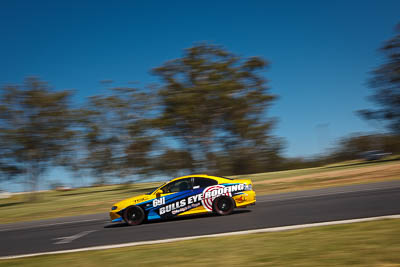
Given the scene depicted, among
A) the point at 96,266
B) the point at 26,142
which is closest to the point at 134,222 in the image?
the point at 96,266

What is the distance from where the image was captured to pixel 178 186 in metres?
11.4

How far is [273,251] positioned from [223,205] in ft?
17.5

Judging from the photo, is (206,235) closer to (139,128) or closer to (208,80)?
(208,80)

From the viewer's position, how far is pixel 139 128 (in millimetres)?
36844

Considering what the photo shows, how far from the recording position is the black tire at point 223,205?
11281 millimetres

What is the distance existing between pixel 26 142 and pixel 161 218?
2375 cm

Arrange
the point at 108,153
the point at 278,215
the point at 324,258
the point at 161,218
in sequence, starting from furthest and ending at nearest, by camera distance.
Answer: the point at 108,153
the point at 161,218
the point at 278,215
the point at 324,258

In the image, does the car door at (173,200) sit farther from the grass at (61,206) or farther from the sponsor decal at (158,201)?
the grass at (61,206)

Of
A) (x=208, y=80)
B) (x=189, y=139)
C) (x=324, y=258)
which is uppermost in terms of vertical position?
(x=208, y=80)

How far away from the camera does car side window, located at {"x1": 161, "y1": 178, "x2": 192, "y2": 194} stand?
1138cm

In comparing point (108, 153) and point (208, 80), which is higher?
point (208, 80)

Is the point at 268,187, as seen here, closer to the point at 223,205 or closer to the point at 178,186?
the point at 223,205

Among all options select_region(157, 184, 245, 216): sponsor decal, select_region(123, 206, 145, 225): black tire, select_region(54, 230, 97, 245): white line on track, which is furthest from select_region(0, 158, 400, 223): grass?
select_region(157, 184, 245, 216): sponsor decal

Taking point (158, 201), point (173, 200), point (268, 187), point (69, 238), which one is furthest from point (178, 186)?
point (268, 187)
